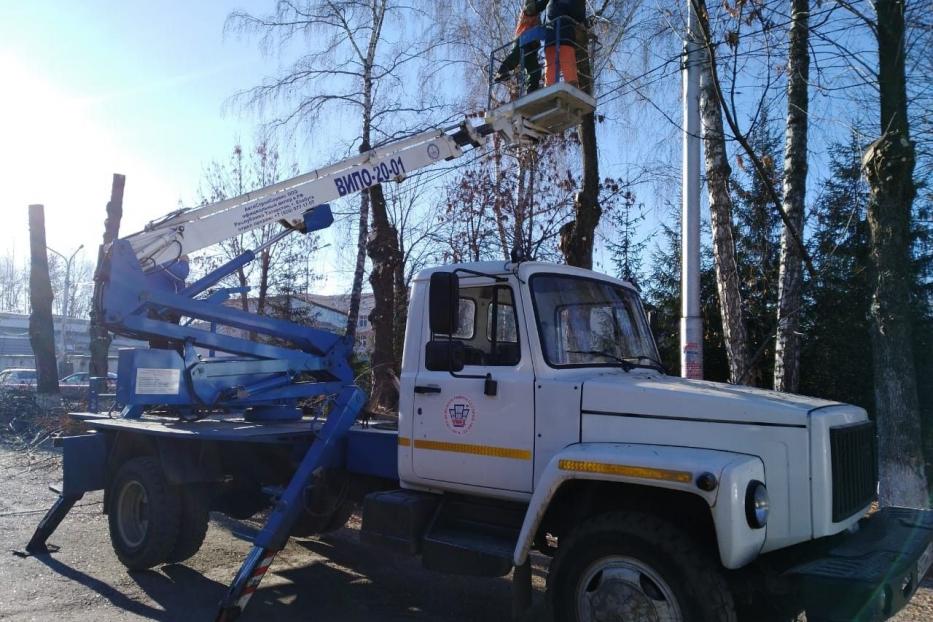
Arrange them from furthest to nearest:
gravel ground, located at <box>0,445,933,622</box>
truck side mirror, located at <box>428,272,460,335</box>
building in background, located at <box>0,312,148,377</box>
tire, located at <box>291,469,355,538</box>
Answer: building in background, located at <box>0,312,148,377</box>, tire, located at <box>291,469,355,538</box>, gravel ground, located at <box>0,445,933,622</box>, truck side mirror, located at <box>428,272,460,335</box>

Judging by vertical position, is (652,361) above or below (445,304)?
below

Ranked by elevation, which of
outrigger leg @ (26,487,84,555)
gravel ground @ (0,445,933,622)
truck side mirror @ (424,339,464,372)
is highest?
truck side mirror @ (424,339,464,372)

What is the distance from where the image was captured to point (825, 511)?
3.79m

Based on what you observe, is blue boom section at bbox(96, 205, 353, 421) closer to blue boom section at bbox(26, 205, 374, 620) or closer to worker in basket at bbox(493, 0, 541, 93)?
blue boom section at bbox(26, 205, 374, 620)

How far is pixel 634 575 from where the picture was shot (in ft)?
12.8

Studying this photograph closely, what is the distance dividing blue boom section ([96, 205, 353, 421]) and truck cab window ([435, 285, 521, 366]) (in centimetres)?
267

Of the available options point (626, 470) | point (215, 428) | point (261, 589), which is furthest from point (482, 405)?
point (215, 428)

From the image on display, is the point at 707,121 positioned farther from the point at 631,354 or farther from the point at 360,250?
the point at 360,250

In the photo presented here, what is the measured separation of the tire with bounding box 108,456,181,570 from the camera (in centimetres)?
651

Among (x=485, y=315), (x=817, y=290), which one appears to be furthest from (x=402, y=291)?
(x=485, y=315)

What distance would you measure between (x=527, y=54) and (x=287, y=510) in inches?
198

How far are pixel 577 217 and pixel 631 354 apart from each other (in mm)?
5025

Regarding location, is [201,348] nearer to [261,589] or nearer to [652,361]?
[261,589]

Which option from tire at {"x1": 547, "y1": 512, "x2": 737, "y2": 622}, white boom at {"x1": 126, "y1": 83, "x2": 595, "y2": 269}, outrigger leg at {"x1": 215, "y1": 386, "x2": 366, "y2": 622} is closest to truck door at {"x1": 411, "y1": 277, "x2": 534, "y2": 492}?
tire at {"x1": 547, "y1": 512, "x2": 737, "y2": 622}
